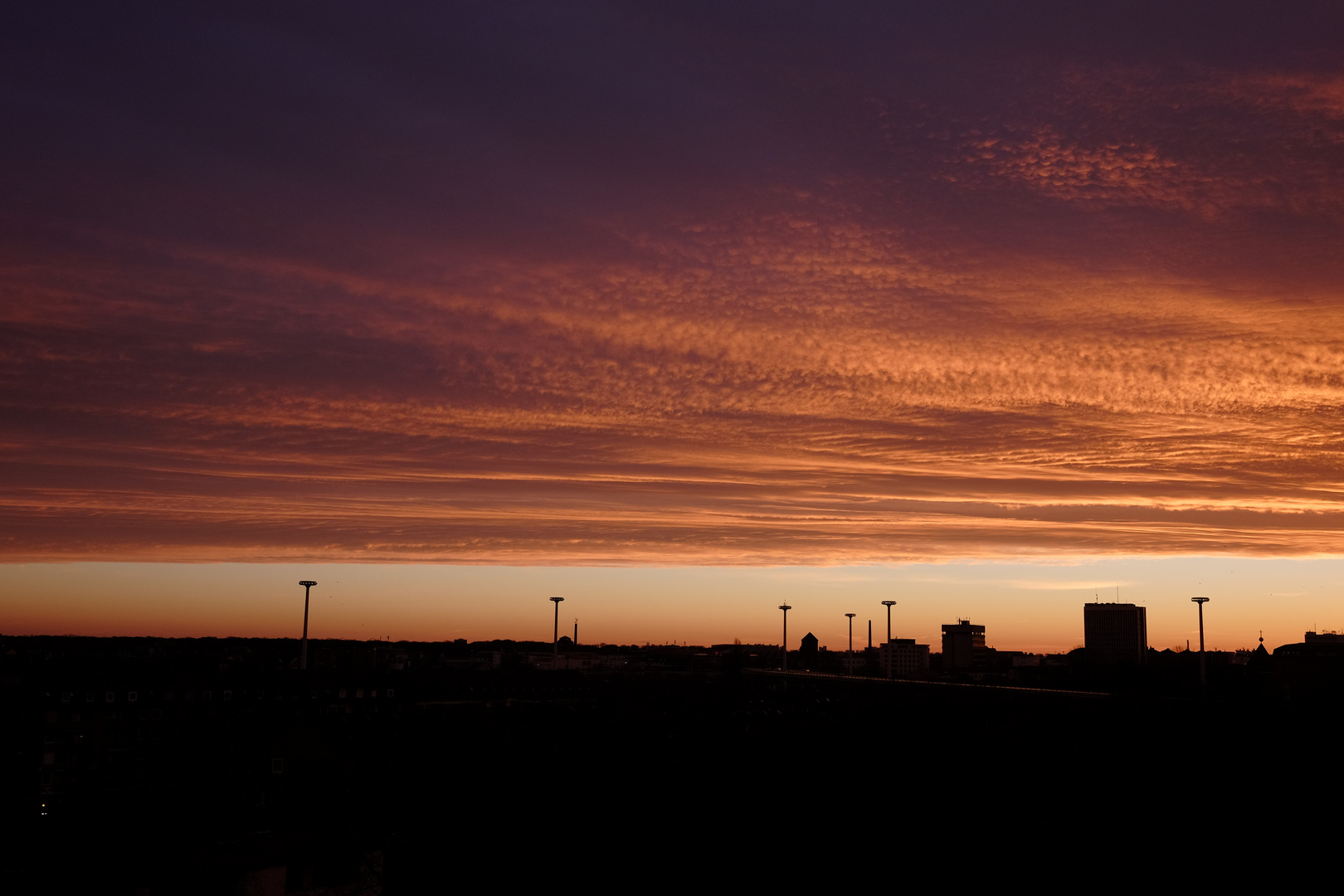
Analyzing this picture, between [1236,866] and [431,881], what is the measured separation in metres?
26.1

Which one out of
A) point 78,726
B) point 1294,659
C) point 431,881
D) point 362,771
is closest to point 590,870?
point 431,881

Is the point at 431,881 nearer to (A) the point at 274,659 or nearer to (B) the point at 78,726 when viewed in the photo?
(B) the point at 78,726

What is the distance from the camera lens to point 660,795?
4184 centimetres

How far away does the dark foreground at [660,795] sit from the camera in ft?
118

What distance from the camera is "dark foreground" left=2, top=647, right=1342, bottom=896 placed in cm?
3606

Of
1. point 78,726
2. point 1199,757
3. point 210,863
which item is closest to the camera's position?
point 210,863

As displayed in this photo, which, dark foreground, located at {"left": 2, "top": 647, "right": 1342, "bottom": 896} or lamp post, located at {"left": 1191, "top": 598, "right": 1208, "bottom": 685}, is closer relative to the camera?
dark foreground, located at {"left": 2, "top": 647, "right": 1342, "bottom": 896}

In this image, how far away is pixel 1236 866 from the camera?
3167cm

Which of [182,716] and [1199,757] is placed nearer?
[1199,757]

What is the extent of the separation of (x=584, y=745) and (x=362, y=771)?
12.6m

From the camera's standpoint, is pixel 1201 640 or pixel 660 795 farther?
pixel 1201 640

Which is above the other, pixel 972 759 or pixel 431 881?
pixel 972 759

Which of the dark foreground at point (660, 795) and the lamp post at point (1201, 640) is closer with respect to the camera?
the dark foreground at point (660, 795)

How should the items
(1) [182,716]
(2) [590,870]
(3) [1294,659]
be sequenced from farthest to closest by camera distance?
(3) [1294,659], (1) [182,716], (2) [590,870]
